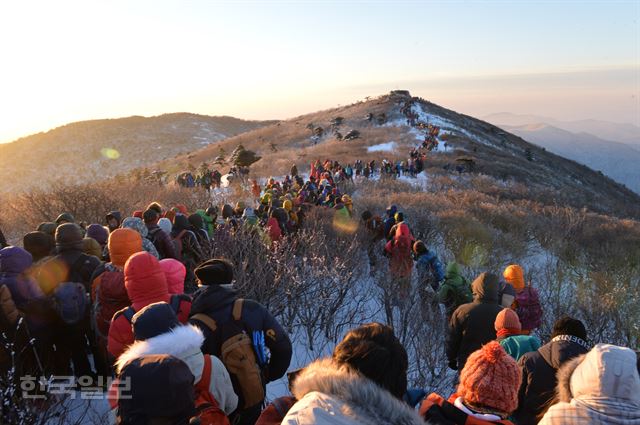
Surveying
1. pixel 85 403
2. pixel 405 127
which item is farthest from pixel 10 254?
pixel 405 127

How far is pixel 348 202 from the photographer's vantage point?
11.0 meters

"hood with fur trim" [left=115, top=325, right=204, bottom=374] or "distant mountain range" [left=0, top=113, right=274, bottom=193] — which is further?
"distant mountain range" [left=0, top=113, right=274, bottom=193]

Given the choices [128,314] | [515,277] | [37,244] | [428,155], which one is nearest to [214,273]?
Answer: [128,314]

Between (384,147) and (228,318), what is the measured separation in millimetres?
35165

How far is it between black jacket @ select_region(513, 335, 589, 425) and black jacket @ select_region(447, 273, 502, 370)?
741mm

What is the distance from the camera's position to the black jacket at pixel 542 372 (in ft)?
9.94

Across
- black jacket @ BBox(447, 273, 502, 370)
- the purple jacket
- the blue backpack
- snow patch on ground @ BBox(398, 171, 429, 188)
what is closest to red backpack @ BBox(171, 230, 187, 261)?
the blue backpack

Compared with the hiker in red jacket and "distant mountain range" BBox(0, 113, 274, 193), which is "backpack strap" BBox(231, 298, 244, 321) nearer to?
the hiker in red jacket

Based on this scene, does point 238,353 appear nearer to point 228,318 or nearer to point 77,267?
point 228,318

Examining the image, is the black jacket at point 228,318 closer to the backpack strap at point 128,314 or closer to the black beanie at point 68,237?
the backpack strap at point 128,314

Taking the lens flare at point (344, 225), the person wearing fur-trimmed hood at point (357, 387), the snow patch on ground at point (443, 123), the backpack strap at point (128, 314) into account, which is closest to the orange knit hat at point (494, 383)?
the person wearing fur-trimmed hood at point (357, 387)

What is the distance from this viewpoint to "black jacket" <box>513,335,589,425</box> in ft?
9.94

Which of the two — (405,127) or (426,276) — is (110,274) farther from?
(405,127)

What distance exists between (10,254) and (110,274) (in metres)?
0.97
